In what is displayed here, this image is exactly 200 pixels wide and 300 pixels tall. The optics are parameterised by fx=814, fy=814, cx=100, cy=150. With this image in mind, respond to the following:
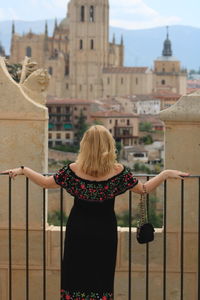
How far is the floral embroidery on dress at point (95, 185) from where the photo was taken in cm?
346

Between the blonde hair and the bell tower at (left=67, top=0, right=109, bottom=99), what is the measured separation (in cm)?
8935

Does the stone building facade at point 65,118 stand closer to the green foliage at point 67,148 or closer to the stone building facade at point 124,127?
the stone building facade at point 124,127

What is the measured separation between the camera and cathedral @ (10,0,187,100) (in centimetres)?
9300

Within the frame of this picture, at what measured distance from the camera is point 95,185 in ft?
11.3

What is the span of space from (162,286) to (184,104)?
3.47 feet

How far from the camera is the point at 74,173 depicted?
11.5 ft

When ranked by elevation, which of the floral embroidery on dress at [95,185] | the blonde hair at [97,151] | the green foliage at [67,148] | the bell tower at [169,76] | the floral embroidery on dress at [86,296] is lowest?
the green foliage at [67,148]

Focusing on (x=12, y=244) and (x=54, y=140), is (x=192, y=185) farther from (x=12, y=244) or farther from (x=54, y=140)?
(x=54, y=140)

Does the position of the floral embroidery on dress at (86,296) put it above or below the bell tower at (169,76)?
below

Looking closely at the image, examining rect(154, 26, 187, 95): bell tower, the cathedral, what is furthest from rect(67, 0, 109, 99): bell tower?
rect(154, 26, 187, 95): bell tower

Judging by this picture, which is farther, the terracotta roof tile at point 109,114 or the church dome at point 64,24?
the church dome at point 64,24

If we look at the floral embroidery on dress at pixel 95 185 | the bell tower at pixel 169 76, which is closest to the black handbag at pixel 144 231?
the floral embroidery on dress at pixel 95 185

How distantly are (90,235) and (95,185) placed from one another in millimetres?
217

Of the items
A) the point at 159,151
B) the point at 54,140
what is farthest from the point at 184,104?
the point at 54,140
